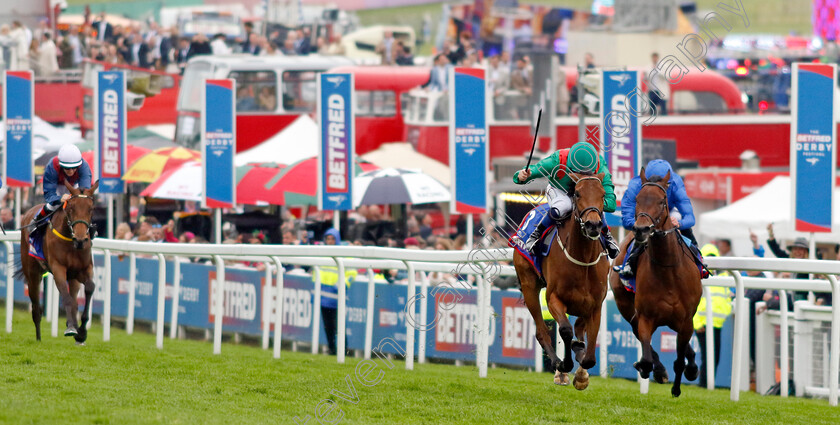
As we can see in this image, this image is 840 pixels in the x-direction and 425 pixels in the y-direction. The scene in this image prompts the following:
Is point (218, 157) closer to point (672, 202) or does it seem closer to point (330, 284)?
point (330, 284)

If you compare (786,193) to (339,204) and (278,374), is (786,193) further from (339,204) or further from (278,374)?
(278,374)

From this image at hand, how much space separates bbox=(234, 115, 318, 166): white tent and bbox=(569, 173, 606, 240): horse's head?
1086 cm

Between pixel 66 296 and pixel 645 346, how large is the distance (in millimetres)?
5281

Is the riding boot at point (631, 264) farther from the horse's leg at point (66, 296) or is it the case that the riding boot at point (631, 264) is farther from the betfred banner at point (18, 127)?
the betfred banner at point (18, 127)

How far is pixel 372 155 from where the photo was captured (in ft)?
73.6

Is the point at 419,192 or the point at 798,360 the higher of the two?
the point at 419,192

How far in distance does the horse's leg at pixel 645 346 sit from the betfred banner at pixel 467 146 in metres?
5.71

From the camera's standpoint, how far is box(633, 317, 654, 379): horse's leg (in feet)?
28.0

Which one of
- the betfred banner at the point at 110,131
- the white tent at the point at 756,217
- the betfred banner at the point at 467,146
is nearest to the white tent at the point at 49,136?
the betfred banner at the point at 110,131

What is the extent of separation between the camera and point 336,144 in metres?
15.2

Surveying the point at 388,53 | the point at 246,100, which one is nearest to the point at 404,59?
the point at 388,53

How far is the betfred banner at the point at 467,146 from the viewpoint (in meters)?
14.3

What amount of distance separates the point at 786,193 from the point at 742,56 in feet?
36.5

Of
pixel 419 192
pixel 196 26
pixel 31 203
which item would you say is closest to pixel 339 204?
pixel 419 192
